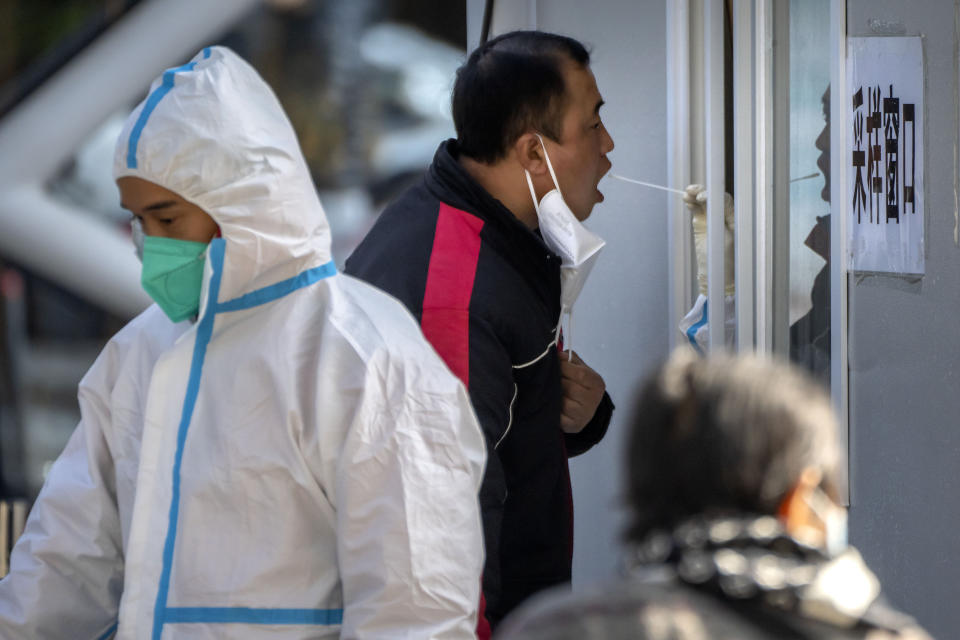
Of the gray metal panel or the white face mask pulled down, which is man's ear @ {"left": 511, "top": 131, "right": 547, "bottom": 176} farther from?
the gray metal panel

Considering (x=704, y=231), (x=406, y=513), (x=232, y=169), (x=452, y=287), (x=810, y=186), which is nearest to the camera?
(x=406, y=513)

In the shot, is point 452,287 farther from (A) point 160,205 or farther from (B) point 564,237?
(A) point 160,205

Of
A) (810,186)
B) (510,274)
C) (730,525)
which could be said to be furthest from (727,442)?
(810,186)

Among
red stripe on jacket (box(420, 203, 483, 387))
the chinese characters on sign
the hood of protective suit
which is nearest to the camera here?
the hood of protective suit

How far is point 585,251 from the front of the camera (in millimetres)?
1800

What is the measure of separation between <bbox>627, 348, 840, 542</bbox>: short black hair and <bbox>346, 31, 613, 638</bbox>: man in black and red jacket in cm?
76

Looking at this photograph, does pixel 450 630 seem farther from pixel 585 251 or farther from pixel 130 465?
pixel 585 251

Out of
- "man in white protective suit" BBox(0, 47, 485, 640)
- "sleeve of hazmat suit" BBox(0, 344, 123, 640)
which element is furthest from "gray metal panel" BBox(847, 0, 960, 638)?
"sleeve of hazmat suit" BBox(0, 344, 123, 640)

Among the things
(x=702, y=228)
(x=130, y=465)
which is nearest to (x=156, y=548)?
(x=130, y=465)

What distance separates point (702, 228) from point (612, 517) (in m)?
0.99

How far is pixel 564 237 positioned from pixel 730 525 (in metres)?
1.12

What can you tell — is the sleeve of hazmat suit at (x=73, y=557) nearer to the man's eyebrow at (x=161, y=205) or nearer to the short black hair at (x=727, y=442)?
the man's eyebrow at (x=161, y=205)

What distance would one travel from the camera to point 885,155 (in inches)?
67.6

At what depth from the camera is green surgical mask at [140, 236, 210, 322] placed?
1.34 metres
